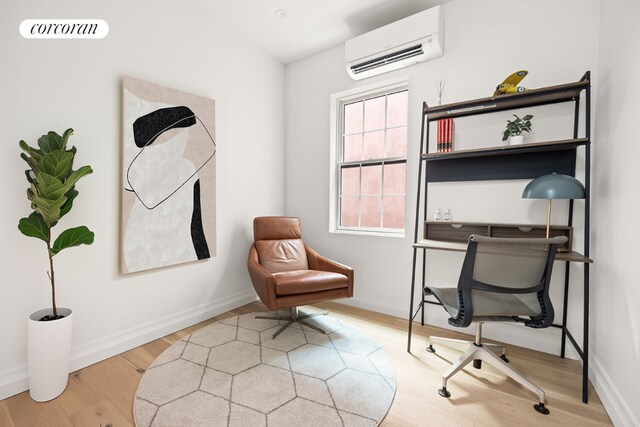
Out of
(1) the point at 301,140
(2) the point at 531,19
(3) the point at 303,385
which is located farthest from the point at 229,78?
(3) the point at 303,385

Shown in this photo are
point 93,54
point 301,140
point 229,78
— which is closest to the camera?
point 93,54

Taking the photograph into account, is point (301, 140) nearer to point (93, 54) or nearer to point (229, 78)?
point (229, 78)

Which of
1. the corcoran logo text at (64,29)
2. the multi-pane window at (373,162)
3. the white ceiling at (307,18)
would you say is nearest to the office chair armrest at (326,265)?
the multi-pane window at (373,162)

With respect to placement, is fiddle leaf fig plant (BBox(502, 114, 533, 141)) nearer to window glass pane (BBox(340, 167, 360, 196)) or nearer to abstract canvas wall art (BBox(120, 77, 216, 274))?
window glass pane (BBox(340, 167, 360, 196))

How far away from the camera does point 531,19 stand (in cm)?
221

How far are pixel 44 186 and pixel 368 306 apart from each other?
2.81 meters

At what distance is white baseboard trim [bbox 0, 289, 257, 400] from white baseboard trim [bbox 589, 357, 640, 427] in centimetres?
296

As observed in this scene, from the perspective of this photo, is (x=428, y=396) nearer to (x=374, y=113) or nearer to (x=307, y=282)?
(x=307, y=282)

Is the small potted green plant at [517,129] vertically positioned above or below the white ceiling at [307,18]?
below

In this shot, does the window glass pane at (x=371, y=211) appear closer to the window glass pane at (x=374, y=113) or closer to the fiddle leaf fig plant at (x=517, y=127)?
the window glass pane at (x=374, y=113)

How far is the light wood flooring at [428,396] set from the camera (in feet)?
4.95

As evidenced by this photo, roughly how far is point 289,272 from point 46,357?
1.68 meters

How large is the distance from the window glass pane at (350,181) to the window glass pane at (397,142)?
440 millimetres

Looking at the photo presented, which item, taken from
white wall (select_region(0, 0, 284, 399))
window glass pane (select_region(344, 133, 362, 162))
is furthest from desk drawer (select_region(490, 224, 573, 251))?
white wall (select_region(0, 0, 284, 399))
